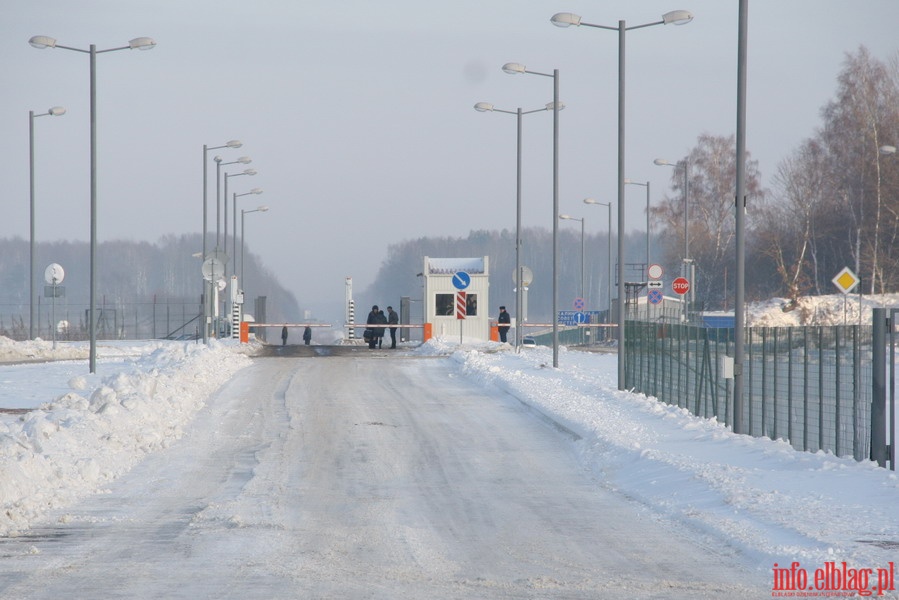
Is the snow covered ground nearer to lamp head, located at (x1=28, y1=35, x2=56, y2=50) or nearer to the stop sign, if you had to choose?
lamp head, located at (x1=28, y1=35, x2=56, y2=50)

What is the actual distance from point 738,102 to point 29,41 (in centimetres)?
1664

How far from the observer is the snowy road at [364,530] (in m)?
7.22

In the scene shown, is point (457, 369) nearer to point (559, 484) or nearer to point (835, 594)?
point (559, 484)

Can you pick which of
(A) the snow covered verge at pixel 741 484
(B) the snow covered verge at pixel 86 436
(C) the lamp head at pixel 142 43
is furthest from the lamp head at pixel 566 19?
(B) the snow covered verge at pixel 86 436

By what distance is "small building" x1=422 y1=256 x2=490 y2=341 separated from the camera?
46969mm

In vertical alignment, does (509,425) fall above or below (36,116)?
below

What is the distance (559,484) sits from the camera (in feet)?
38.4

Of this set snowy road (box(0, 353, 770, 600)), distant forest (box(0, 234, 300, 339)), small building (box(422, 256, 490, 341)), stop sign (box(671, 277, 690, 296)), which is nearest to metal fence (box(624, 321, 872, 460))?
snowy road (box(0, 353, 770, 600))

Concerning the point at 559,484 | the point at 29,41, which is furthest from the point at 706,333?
the point at 29,41

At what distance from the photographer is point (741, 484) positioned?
35.3 ft

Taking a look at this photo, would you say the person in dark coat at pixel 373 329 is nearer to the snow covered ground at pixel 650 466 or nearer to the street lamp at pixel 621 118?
the street lamp at pixel 621 118

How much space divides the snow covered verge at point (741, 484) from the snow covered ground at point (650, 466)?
0.02 metres

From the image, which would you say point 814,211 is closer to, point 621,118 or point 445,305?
point 445,305

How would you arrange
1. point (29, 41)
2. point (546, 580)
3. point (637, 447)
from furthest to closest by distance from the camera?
point (29, 41), point (637, 447), point (546, 580)
